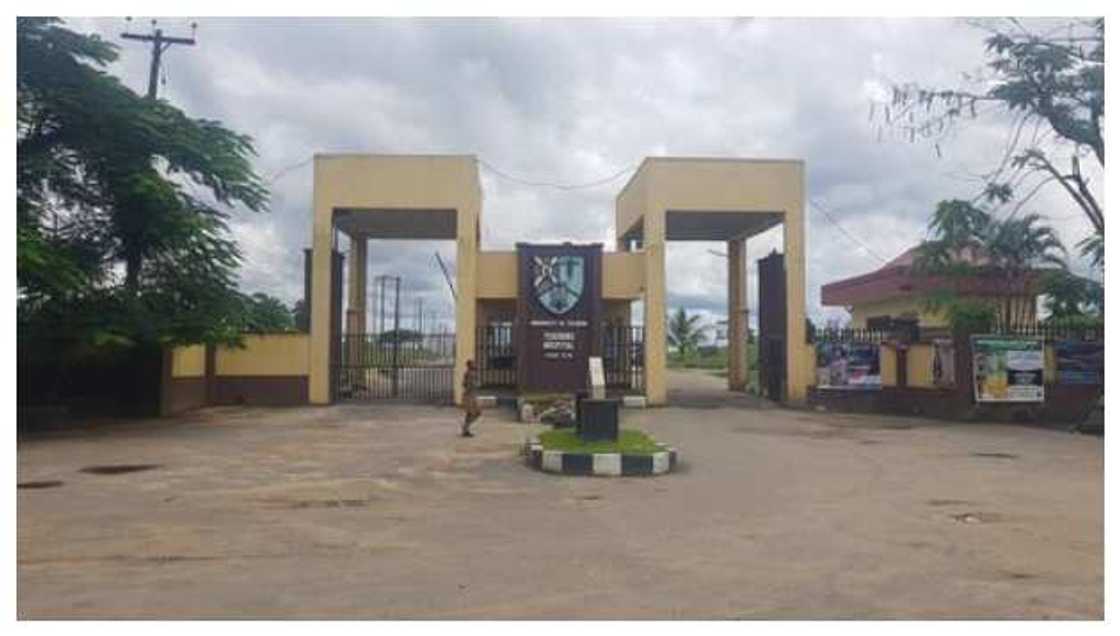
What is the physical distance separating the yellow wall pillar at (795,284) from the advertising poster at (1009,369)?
470 cm

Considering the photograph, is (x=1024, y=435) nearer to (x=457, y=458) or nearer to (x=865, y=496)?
(x=865, y=496)

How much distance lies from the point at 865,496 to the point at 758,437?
6.46 metres

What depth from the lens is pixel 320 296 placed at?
24281 millimetres

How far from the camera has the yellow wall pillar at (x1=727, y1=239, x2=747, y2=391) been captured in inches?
1141

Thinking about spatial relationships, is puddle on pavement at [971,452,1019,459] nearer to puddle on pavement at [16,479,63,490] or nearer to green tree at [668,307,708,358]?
puddle on pavement at [16,479,63,490]

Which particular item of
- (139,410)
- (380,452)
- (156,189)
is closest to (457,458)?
(380,452)

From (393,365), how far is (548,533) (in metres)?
18.1

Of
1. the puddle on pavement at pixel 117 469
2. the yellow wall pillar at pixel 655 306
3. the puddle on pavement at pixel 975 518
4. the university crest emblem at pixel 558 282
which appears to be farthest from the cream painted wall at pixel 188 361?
the puddle on pavement at pixel 975 518

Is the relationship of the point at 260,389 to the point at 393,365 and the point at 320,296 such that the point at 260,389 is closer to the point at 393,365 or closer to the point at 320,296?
the point at 320,296

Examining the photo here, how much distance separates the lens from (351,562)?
6949mm

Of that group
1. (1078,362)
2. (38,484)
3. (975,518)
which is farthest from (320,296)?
(975,518)

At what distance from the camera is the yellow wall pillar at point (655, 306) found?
24.1 m

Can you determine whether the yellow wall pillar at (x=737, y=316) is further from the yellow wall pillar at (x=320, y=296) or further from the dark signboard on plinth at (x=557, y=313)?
the yellow wall pillar at (x=320, y=296)

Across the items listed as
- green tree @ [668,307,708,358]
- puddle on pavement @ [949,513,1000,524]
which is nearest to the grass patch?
puddle on pavement @ [949,513,1000,524]
